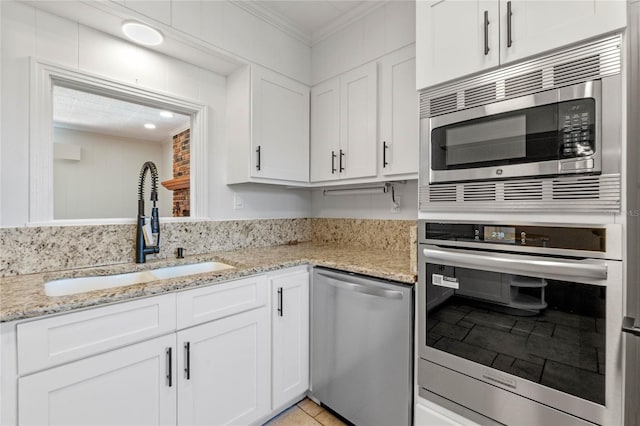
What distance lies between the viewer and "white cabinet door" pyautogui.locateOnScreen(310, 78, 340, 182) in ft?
7.43

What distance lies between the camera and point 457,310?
127cm

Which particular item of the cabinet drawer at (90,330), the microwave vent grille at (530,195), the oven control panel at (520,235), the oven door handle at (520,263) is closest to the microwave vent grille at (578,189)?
the microwave vent grille at (530,195)

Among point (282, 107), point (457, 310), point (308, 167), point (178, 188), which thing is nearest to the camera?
point (457, 310)

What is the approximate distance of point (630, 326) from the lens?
0.90 m

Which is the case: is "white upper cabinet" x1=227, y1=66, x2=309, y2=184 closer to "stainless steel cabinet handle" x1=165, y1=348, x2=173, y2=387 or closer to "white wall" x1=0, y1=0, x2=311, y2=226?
"white wall" x1=0, y1=0, x2=311, y2=226

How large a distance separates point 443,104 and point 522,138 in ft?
1.16

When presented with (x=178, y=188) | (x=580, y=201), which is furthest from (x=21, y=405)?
(x=580, y=201)

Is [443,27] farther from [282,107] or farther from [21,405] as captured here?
[21,405]

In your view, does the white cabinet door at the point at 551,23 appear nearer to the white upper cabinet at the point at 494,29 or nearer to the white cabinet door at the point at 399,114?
the white upper cabinet at the point at 494,29

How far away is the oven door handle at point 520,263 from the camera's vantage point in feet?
3.18

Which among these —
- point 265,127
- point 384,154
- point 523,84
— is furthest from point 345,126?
point 523,84

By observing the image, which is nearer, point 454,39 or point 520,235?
point 520,235

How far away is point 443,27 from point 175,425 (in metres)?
2.10

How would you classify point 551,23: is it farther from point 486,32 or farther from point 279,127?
point 279,127
